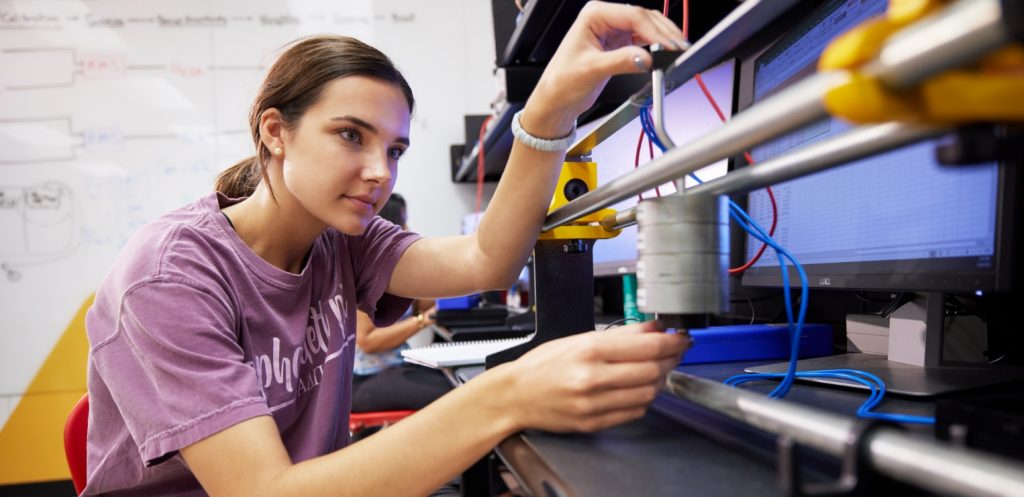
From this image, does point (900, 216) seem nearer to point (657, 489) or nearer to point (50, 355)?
point (657, 489)

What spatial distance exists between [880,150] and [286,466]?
1.94 feet

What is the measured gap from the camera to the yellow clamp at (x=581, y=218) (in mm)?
889

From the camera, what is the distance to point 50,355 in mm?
2902

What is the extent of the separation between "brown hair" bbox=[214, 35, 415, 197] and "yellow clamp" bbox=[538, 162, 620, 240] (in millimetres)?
344

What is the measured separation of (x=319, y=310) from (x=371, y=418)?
97 cm

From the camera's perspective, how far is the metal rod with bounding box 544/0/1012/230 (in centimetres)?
24

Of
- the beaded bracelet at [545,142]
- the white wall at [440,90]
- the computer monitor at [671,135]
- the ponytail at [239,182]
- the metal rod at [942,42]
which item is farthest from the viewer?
the white wall at [440,90]

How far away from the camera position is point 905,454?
31 centimetres

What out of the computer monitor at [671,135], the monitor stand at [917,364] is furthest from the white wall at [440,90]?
the monitor stand at [917,364]

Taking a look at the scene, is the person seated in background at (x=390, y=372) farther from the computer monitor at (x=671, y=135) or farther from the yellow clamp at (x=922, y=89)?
the yellow clamp at (x=922, y=89)

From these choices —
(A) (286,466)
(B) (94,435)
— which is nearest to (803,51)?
(A) (286,466)

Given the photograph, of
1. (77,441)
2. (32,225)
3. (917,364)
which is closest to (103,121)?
(32,225)

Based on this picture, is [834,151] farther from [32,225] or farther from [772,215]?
[32,225]

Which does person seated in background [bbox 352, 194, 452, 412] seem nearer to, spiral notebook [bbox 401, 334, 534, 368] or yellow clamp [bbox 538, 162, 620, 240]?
spiral notebook [bbox 401, 334, 534, 368]
